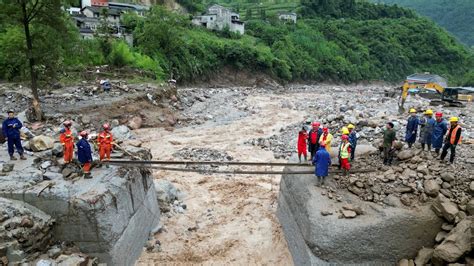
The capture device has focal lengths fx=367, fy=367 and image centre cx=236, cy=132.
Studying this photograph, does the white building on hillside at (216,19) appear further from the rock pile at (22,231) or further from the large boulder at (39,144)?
the rock pile at (22,231)

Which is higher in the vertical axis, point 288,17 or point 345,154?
point 288,17

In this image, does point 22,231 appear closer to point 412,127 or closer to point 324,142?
point 324,142

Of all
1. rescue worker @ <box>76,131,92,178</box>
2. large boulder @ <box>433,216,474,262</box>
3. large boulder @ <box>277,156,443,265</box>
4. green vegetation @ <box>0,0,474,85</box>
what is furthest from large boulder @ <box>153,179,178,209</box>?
green vegetation @ <box>0,0,474,85</box>

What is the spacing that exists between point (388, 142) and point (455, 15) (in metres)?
139

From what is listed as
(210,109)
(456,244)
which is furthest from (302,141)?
(210,109)

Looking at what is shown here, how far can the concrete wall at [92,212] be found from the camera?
302 inches

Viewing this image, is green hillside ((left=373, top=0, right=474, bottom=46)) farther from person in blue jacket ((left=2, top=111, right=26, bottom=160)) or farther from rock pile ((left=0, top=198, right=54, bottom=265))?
rock pile ((left=0, top=198, right=54, bottom=265))

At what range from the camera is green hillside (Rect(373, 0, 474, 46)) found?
118 metres

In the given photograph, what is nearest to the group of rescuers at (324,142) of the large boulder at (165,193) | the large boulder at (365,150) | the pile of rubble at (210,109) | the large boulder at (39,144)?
the large boulder at (39,144)

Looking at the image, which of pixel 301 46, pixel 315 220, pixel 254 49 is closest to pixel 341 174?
pixel 315 220

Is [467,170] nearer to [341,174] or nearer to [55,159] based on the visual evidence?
[341,174]

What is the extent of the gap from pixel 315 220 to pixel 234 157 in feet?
29.4

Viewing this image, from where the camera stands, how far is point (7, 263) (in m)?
6.66

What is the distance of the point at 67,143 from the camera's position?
882cm
